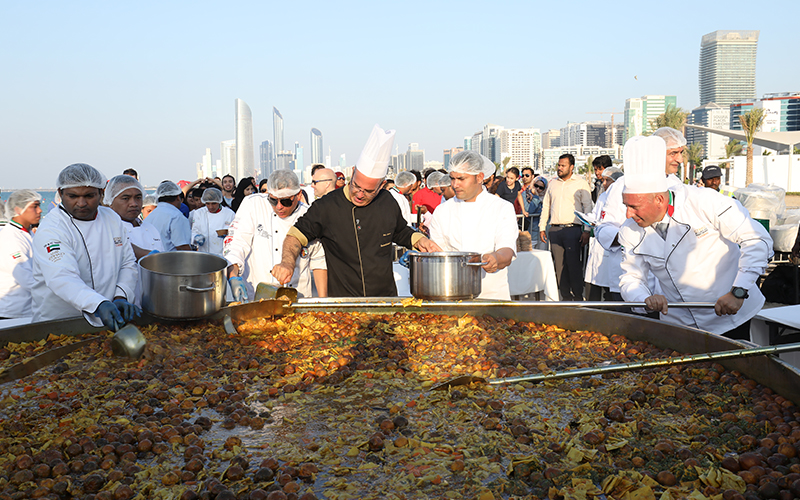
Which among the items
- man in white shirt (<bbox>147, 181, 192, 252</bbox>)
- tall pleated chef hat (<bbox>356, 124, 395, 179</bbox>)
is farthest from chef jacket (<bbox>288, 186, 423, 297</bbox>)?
man in white shirt (<bbox>147, 181, 192, 252</bbox>)

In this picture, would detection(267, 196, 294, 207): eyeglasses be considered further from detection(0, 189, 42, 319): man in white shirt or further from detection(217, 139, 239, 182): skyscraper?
detection(217, 139, 239, 182): skyscraper

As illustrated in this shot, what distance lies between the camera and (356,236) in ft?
12.6

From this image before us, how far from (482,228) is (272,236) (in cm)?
175

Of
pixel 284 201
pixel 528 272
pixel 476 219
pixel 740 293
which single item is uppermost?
pixel 284 201

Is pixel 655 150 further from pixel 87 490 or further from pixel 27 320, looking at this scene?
pixel 27 320

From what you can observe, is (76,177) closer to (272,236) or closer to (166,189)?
(272,236)

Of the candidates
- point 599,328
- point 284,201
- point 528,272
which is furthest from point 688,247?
point 528,272

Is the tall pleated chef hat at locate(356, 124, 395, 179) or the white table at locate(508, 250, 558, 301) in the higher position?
the tall pleated chef hat at locate(356, 124, 395, 179)

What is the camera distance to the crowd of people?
3064mm

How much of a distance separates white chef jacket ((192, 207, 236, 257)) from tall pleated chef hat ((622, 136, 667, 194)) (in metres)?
5.53

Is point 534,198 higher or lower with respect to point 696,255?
higher

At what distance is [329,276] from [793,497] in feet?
9.85

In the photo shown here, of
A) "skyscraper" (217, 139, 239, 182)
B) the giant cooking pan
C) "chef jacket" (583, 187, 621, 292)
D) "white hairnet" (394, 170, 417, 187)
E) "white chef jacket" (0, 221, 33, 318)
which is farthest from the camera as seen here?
"skyscraper" (217, 139, 239, 182)

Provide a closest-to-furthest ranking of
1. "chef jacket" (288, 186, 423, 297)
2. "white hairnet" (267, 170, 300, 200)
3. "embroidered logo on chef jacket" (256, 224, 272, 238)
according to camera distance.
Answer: "chef jacket" (288, 186, 423, 297)
"white hairnet" (267, 170, 300, 200)
"embroidered logo on chef jacket" (256, 224, 272, 238)
